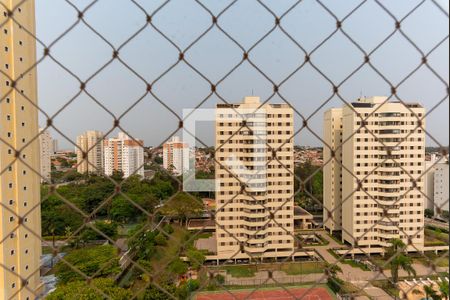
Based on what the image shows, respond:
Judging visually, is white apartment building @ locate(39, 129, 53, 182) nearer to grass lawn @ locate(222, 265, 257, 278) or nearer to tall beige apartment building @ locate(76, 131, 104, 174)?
tall beige apartment building @ locate(76, 131, 104, 174)

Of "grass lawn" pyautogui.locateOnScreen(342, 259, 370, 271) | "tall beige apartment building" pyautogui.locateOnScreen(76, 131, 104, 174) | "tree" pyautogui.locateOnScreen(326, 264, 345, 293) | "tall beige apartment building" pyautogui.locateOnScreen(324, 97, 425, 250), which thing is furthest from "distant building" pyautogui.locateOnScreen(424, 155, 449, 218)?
Result: "grass lawn" pyautogui.locateOnScreen(342, 259, 370, 271)

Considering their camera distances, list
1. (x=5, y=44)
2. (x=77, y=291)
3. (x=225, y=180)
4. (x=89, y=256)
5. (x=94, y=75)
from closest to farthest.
→ (x=94, y=75), (x=5, y=44), (x=225, y=180), (x=77, y=291), (x=89, y=256)

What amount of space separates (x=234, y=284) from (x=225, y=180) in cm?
319

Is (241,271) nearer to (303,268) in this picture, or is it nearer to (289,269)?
(289,269)

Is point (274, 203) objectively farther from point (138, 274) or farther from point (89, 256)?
point (89, 256)

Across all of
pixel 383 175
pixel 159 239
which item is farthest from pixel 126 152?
pixel 383 175

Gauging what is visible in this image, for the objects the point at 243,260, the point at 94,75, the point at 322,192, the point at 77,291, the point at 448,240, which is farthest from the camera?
the point at 322,192

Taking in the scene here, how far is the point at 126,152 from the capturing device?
4188 millimetres

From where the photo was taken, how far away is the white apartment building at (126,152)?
70 cm

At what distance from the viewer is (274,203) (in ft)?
19.2

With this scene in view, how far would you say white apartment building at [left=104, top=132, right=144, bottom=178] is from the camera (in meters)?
0.70

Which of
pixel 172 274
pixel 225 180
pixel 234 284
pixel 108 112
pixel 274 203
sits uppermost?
pixel 108 112

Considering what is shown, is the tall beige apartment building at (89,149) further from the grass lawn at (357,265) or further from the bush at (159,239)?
the grass lawn at (357,265)

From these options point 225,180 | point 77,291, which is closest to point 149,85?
point 225,180
